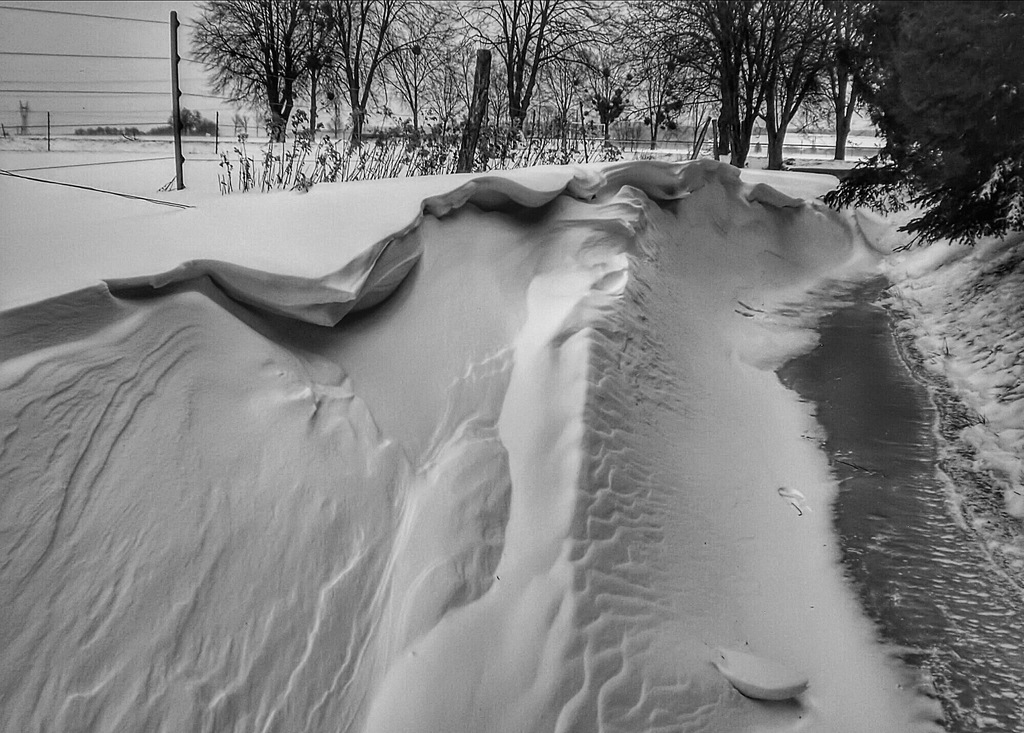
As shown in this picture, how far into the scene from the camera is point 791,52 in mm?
8773

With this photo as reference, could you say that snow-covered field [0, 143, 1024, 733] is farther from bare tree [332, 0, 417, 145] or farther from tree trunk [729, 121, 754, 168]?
bare tree [332, 0, 417, 145]

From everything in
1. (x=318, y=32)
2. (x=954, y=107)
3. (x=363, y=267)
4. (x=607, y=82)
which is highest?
(x=318, y=32)

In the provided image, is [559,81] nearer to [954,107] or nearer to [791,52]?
[791,52]

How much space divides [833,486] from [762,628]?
974 millimetres

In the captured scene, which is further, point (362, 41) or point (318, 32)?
point (362, 41)

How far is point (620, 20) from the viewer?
11.8m

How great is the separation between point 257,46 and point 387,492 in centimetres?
1045

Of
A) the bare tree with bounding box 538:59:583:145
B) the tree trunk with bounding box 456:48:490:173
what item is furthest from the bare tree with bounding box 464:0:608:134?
the tree trunk with bounding box 456:48:490:173

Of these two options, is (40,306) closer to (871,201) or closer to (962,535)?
(962,535)

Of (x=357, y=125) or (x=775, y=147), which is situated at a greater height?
(x=775, y=147)

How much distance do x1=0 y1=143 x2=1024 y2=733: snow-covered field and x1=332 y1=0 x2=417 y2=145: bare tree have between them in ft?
34.6

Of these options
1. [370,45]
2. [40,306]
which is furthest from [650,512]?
[370,45]

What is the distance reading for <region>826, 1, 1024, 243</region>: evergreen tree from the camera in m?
3.24

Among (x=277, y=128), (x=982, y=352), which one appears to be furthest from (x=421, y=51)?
(x=982, y=352)
